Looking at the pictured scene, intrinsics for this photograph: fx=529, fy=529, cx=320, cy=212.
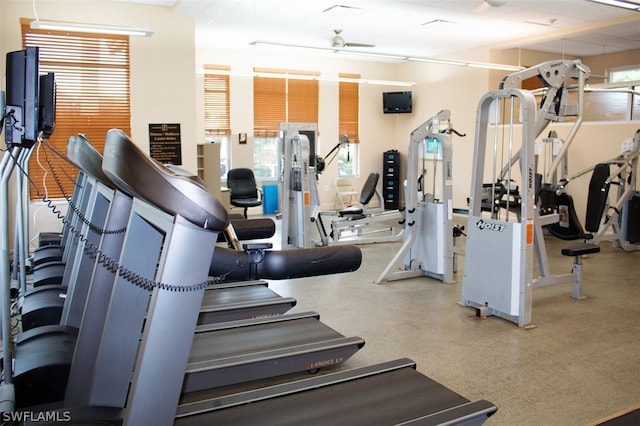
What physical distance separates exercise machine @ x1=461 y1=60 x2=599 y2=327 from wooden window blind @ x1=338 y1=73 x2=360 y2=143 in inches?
292

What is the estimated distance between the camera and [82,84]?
6.90 metres

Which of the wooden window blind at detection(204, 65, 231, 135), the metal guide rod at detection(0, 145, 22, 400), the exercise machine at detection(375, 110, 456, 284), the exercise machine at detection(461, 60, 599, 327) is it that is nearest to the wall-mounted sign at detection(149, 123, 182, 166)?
the wooden window blind at detection(204, 65, 231, 135)

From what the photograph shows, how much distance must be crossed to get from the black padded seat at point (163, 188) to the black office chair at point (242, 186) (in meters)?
8.27

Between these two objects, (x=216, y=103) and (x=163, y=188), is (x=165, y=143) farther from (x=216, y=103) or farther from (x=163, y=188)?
(x=163, y=188)

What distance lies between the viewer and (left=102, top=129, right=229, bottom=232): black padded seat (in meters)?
1.22

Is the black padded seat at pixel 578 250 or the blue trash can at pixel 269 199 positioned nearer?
the black padded seat at pixel 578 250

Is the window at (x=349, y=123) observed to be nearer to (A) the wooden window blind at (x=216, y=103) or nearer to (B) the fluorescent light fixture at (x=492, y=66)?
(A) the wooden window blind at (x=216, y=103)

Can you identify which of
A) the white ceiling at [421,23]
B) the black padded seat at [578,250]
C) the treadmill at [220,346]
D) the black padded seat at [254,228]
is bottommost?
the treadmill at [220,346]

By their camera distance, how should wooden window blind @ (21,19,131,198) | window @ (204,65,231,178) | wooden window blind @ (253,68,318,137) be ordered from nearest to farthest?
wooden window blind @ (21,19,131,198), window @ (204,65,231,178), wooden window blind @ (253,68,318,137)

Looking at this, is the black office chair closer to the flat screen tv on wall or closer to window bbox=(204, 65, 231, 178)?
window bbox=(204, 65, 231, 178)

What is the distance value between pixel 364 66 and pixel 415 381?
10558mm

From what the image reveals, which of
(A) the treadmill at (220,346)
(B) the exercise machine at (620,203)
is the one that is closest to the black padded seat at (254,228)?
(A) the treadmill at (220,346)

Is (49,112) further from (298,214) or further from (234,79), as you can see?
(234,79)

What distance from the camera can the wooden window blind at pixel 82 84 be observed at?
6.69 metres
